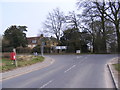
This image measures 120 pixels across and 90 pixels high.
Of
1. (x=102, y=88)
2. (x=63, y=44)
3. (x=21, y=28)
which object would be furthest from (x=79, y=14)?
(x=102, y=88)

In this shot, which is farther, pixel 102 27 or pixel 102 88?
pixel 102 27

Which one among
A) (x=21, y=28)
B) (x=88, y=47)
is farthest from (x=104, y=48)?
(x=21, y=28)

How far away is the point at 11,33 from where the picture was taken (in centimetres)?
7494

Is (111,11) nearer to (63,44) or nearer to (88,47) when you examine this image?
(88,47)

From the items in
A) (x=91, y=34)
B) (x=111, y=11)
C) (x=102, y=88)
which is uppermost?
(x=111, y=11)

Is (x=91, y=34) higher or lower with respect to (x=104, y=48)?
higher

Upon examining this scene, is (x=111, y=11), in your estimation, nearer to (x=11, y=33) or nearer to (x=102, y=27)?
(x=102, y=27)

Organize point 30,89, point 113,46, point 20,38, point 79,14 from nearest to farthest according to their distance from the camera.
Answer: point 30,89
point 79,14
point 113,46
point 20,38

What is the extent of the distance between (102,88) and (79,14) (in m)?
44.6

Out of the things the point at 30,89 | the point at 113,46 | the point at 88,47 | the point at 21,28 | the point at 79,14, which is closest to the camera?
the point at 30,89

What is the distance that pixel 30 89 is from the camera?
36.1ft

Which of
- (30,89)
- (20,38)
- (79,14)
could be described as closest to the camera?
(30,89)

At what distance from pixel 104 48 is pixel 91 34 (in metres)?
6.27

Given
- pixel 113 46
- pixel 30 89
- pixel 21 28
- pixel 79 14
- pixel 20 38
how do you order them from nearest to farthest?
pixel 30 89
pixel 79 14
pixel 113 46
pixel 20 38
pixel 21 28
